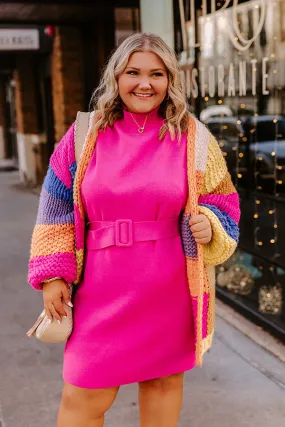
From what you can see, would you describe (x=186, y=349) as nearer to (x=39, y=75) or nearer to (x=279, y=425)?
(x=279, y=425)

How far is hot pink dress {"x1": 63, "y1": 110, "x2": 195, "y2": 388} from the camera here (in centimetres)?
188

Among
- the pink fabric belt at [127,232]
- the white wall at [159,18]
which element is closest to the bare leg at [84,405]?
the pink fabric belt at [127,232]

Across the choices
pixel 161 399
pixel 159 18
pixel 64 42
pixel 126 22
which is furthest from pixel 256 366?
pixel 64 42

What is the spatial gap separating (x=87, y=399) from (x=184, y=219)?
28.3 inches

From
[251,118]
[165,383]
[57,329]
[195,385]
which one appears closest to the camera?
[57,329]

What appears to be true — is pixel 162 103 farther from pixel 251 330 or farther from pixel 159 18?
pixel 159 18

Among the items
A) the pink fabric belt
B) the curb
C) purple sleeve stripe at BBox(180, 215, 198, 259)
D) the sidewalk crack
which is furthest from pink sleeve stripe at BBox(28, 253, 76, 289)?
the curb

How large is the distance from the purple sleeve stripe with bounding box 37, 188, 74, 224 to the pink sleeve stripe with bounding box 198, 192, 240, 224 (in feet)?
1.54

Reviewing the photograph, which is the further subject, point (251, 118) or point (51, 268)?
point (251, 118)

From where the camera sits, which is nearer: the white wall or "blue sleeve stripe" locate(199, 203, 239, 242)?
"blue sleeve stripe" locate(199, 203, 239, 242)

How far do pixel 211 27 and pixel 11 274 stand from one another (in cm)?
287

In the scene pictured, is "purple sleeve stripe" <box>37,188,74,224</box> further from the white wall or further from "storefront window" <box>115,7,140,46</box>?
"storefront window" <box>115,7,140,46</box>

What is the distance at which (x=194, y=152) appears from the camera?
1939mm

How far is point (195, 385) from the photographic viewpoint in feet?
10.3
